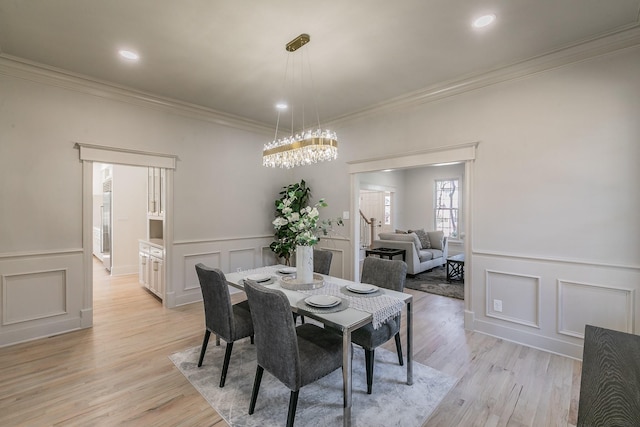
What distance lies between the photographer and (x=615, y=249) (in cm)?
256

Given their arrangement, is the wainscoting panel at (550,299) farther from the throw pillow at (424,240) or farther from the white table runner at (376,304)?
the throw pillow at (424,240)

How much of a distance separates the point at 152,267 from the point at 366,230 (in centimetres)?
572

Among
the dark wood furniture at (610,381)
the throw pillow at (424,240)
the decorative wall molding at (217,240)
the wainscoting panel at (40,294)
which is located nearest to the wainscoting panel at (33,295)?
the wainscoting panel at (40,294)

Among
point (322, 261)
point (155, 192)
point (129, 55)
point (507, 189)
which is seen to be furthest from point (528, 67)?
point (155, 192)

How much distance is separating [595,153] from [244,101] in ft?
13.0

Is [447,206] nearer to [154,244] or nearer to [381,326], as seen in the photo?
[381,326]

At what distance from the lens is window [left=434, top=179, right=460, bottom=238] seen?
25.9 feet

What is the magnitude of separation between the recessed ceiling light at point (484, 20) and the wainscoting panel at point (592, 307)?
8.13 ft

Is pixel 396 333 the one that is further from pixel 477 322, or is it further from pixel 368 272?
pixel 477 322

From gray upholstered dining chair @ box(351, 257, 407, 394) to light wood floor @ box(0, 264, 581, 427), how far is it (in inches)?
20.5

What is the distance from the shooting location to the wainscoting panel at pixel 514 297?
2.96m

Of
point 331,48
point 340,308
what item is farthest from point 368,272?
point 331,48

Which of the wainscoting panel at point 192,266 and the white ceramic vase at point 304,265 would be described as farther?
the wainscoting panel at point 192,266

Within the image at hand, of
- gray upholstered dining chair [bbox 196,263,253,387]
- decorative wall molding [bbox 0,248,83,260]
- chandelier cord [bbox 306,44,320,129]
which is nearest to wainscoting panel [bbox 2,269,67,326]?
decorative wall molding [bbox 0,248,83,260]
